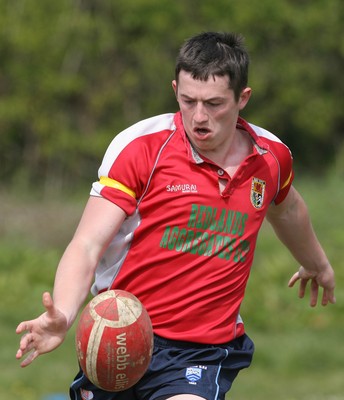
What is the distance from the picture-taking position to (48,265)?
13.5 meters

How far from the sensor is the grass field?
995 cm

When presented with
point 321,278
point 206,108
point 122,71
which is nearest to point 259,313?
point 321,278

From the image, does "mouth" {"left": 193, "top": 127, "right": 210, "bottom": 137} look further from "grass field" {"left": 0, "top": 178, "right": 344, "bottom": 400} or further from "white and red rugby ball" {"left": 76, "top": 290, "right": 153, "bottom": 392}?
"grass field" {"left": 0, "top": 178, "right": 344, "bottom": 400}

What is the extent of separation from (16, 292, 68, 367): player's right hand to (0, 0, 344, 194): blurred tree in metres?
14.2

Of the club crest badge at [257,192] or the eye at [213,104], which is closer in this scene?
the eye at [213,104]

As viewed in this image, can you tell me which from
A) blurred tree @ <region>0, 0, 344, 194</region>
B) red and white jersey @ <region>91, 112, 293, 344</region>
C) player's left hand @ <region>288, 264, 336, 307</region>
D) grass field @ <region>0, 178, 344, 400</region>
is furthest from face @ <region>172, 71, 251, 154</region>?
blurred tree @ <region>0, 0, 344, 194</region>

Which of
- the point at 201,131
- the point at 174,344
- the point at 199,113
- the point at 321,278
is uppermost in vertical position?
the point at 199,113

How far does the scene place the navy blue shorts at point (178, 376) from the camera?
4.84m

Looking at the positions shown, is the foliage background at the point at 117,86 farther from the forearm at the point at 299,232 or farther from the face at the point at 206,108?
the face at the point at 206,108

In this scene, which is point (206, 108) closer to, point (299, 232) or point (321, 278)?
point (299, 232)

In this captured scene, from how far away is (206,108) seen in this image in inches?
189

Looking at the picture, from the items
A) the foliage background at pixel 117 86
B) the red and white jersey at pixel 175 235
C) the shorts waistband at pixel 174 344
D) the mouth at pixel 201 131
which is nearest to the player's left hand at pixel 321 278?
the red and white jersey at pixel 175 235

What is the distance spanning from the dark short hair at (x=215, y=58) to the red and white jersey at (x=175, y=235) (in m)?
0.36

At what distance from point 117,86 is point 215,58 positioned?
573 inches
